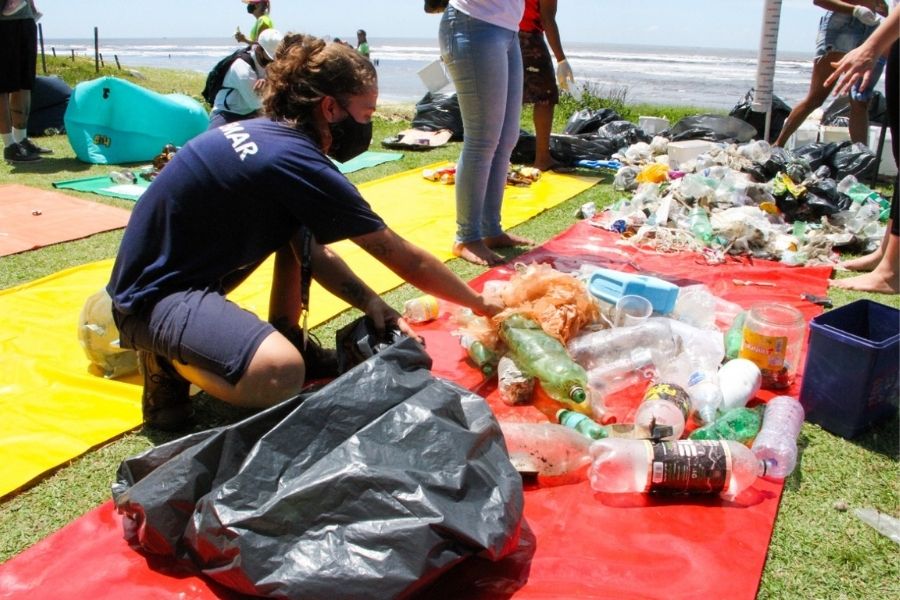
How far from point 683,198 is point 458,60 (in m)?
1.95

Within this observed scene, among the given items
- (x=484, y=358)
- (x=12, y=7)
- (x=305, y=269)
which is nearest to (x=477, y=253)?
(x=484, y=358)

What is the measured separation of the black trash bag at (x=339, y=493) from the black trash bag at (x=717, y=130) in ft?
19.2

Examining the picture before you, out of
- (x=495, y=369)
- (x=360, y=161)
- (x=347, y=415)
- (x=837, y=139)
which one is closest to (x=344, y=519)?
(x=347, y=415)

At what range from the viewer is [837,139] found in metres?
6.93

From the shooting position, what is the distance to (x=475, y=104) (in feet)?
13.2

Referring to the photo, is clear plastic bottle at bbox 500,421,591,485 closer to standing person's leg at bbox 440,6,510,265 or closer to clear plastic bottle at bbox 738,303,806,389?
clear plastic bottle at bbox 738,303,806,389

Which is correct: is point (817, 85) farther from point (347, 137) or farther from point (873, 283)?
point (347, 137)

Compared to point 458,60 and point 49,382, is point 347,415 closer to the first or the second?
point 49,382

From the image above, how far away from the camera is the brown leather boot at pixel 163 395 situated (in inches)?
95.5

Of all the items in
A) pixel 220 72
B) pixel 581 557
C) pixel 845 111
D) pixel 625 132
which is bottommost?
pixel 581 557

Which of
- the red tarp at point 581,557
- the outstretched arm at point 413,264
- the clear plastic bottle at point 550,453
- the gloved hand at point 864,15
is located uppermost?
the gloved hand at point 864,15

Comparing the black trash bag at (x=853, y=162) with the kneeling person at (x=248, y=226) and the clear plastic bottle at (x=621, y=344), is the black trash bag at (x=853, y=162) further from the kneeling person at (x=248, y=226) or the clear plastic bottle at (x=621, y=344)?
the kneeling person at (x=248, y=226)

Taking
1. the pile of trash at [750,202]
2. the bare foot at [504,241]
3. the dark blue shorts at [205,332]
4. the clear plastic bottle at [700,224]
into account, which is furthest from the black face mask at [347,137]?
the clear plastic bottle at [700,224]

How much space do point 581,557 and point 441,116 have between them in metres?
6.99
